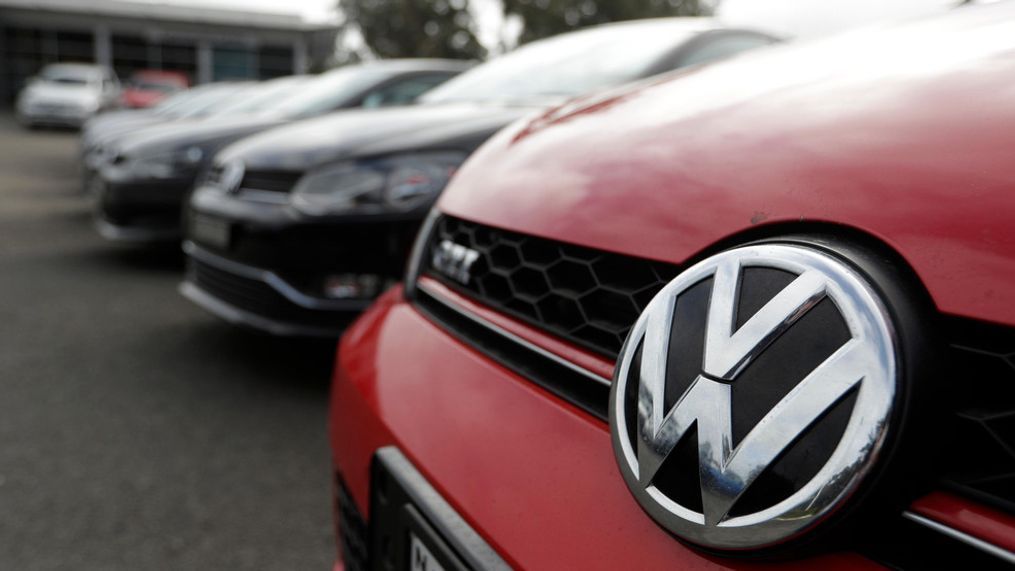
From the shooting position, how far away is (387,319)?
130 cm

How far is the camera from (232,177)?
2.98m

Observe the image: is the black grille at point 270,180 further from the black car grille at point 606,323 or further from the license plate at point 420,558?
the license plate at point 420,558

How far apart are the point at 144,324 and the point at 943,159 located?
12.6 feet

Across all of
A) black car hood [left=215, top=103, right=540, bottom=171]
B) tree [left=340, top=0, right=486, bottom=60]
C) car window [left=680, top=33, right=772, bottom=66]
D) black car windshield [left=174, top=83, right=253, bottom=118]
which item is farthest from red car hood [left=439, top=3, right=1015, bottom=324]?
tree [left=340, top=0, right=486, bottom=60]

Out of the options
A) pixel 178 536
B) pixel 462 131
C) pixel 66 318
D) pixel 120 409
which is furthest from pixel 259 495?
pixel 66 318

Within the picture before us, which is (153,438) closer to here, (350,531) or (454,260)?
(350,531)

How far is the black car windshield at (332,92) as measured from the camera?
467cm

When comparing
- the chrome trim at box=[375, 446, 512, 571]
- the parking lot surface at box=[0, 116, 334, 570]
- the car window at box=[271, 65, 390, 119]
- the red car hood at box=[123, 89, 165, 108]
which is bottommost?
the parking lot surface at box=[0, 116, 334, 570]

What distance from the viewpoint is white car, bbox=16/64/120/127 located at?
2047 centimetres

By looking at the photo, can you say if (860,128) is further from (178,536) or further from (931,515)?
(178,536)

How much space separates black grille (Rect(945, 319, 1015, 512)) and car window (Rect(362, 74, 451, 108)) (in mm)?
4331

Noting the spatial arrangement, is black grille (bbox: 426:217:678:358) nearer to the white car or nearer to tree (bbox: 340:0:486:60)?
the white car

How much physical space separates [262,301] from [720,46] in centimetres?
205

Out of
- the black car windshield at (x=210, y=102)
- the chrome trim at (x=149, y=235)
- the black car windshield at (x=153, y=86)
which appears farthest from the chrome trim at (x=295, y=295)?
the black car windshield at (x=153, y=86)
